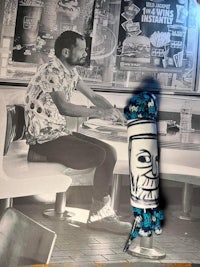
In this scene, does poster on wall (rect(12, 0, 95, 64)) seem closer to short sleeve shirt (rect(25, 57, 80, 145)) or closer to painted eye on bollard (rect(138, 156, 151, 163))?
short sleeve shirt (rect(25, 57, 80, 145))

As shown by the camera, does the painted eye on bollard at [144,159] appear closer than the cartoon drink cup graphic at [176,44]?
Yes

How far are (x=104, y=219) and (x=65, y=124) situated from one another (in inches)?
30.7

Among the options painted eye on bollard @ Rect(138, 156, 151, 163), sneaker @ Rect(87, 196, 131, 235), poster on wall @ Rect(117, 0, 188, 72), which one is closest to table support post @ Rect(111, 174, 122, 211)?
sneaker @ Rect(87, 196, 131, 235)

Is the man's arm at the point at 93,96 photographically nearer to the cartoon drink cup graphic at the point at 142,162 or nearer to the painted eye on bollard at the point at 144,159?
the cartoon drink cup graphic at the point at 142,162

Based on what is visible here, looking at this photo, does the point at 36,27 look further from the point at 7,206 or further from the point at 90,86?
the point at 7,206

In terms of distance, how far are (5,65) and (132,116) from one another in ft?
3.37

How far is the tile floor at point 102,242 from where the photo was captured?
3324 millimetres

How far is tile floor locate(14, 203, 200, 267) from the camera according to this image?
3.32 metres

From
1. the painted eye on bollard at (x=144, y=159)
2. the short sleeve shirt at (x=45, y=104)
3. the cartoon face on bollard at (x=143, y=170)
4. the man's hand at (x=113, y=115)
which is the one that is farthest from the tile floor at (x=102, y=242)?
the man's hand at (x=113, y=115)

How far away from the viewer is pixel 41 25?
11.1 ft

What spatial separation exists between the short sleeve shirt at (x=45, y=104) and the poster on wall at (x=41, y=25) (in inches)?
4.5

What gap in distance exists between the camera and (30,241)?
3312 mm

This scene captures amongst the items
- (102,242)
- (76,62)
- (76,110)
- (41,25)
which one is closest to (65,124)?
(76,110)

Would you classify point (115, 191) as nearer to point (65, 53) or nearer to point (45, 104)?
point (45, 104)
